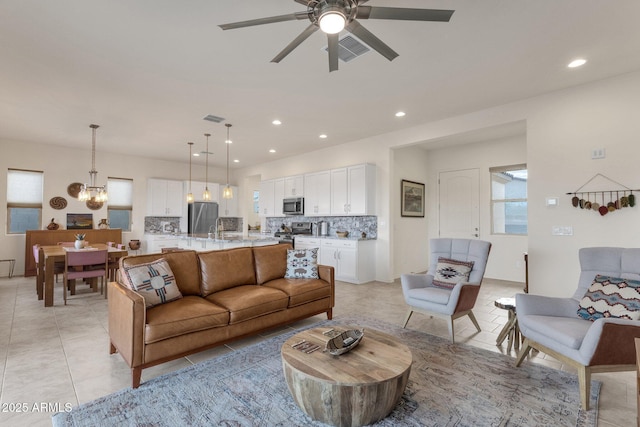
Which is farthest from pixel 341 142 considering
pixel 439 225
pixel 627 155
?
pixel 627 155

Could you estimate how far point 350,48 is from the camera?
2904 mm

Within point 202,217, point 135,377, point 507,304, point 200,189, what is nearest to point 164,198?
point 200,189

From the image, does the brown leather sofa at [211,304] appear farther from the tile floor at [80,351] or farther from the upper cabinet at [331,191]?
the upper cabinet at [331,191]

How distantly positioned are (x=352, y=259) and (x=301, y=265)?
2193 millimetres

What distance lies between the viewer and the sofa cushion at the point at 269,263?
3645mm

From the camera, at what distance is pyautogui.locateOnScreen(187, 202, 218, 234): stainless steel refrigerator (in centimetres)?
836

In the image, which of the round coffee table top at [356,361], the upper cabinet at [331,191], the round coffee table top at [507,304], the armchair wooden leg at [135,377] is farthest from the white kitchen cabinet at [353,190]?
the armchair wooden leg at [135,377]

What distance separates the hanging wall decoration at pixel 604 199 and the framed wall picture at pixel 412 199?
279 centimetres

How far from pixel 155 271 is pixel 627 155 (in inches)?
204

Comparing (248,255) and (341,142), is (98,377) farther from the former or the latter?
Result: (341,142)

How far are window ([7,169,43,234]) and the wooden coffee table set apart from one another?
7.55 meters

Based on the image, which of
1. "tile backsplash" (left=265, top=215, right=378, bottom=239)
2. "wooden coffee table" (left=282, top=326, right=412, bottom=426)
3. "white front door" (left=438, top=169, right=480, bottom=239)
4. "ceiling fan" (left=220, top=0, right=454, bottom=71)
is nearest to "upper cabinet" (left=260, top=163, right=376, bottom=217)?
"tile backsplash" (left=265, top=215, right=378, bottom=239)

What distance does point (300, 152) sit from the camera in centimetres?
744

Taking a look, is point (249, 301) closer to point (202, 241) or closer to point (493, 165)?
point (202, 241)
